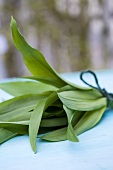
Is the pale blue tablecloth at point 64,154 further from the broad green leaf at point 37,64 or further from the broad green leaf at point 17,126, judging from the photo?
the broad green leaf at point 37,64

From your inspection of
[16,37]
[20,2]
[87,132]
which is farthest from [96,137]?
[20,2]

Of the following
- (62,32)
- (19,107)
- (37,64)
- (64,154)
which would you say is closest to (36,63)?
(37,64)

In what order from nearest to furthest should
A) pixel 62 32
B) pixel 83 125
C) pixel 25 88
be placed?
pixel 83 125 → pixel 25 88 → pixel 62 32

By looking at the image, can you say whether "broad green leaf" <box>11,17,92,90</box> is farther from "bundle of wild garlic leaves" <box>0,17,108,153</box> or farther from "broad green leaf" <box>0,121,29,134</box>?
"broad green leaf" <box>0,121,29,134</box>

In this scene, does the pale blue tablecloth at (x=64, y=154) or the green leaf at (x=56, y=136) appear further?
the green leaf at (x=56, y=136)

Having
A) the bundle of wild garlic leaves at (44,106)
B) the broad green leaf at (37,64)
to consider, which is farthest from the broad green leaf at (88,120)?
the broad green leaf at (37,64)

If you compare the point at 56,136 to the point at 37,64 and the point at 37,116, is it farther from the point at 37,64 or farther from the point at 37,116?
the point at 37,64

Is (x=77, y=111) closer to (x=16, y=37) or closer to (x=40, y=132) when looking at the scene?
(x=40, y=132)
